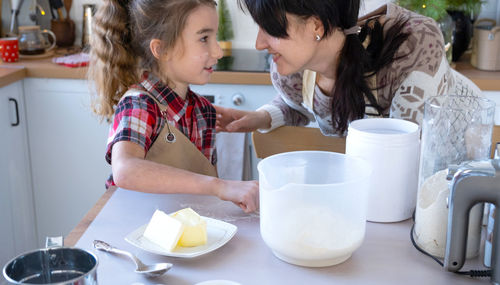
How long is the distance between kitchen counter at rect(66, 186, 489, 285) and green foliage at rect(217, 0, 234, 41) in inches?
65.5

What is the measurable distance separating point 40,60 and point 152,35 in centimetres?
114

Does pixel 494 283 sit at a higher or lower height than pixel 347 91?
lower

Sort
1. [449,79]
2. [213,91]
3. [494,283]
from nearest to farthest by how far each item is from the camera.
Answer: [494,283] → [449,79] → [213,91]

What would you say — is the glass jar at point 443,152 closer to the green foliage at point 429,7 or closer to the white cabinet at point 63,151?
the green foliage at point 429,7

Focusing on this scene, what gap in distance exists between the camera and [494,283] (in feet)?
2.67

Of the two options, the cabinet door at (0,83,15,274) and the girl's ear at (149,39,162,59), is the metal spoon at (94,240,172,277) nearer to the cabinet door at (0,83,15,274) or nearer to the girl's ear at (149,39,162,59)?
the girl's ear at (149,39,162,59)

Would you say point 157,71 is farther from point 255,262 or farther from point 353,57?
point 255,262

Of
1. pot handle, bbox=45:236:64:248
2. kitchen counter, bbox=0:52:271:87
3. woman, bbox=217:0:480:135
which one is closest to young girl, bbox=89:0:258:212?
woman, bbox=217:0:480:135

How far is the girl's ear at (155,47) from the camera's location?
137 centimetres

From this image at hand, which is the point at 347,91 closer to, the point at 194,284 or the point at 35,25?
the point at 194,284

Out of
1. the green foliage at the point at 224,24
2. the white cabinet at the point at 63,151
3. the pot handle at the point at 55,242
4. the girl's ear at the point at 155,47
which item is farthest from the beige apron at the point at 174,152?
the green foliage at the point at 224,24

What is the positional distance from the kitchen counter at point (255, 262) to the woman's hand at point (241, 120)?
0.50 m

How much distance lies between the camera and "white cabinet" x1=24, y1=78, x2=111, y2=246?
2229 mm

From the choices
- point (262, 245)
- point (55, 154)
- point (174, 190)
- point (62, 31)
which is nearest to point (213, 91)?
point (55, 154)
